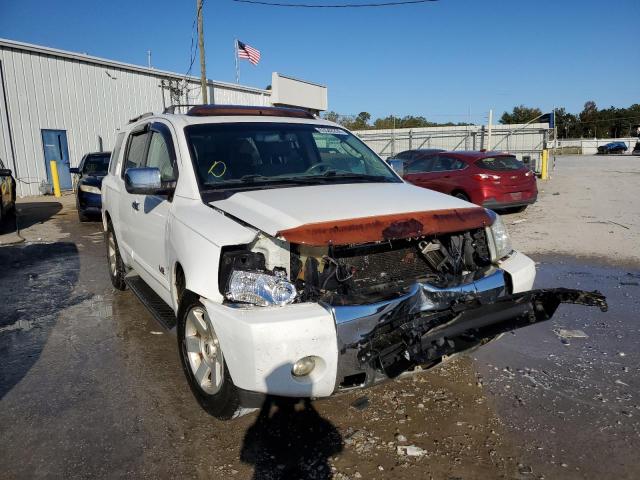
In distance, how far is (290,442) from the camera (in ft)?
9.46

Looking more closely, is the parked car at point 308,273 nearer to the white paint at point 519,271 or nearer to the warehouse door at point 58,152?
the white paint at point 519,271

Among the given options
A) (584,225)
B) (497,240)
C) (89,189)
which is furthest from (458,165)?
(497,240)

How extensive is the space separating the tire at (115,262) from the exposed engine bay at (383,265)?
11.8 ft

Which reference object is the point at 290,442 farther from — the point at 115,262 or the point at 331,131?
the point at 115,262

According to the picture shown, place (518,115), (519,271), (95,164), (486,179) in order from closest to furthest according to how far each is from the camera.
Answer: (519,271), (486,179), (95,164), (518,115)

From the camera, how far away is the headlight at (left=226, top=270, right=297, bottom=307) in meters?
2.64

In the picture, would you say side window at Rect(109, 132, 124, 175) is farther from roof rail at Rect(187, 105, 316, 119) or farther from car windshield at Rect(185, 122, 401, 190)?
car windshield at Rect(185, 122, 401, 190)

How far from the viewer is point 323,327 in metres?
2.50

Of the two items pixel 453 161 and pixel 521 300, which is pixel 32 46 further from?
pixel 521 300

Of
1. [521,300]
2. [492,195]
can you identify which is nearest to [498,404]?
[521,300]

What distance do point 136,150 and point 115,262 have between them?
156 centimetres

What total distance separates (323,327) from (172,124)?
2.44m

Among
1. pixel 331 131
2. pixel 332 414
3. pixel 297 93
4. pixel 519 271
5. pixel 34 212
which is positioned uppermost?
pixel 297 93

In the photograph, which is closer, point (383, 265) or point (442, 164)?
point (383, 265)
